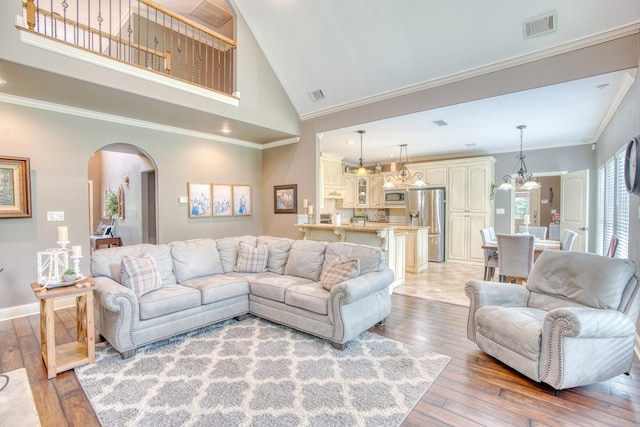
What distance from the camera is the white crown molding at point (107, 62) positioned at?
303 centimetres

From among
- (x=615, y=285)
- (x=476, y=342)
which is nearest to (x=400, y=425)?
(x=476, y=342)

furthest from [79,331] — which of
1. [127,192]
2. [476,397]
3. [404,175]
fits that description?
[404,175]

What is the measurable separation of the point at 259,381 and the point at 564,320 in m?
2.22

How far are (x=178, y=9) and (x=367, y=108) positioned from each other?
3.75 m

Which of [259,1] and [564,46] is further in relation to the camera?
[259,1]

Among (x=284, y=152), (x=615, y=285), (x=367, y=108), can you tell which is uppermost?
(x=367, y=108)

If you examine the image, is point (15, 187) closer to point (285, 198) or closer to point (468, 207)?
point (285, 198)

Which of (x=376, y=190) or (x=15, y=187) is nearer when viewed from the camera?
(x=15, y=187)

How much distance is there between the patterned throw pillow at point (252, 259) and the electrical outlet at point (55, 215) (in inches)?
94.7

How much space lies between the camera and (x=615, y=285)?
2400mm

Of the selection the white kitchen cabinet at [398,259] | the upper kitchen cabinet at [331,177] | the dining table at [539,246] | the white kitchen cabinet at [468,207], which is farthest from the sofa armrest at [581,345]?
the upper kitchen cabinet at [331,177]

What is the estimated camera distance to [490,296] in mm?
2809

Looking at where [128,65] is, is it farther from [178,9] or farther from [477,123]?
[477,123]

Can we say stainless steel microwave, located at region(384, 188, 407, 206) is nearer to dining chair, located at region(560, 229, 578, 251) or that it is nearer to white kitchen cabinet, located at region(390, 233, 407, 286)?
white kitchen cabinet, located at region(390, 233, 407, 286)
